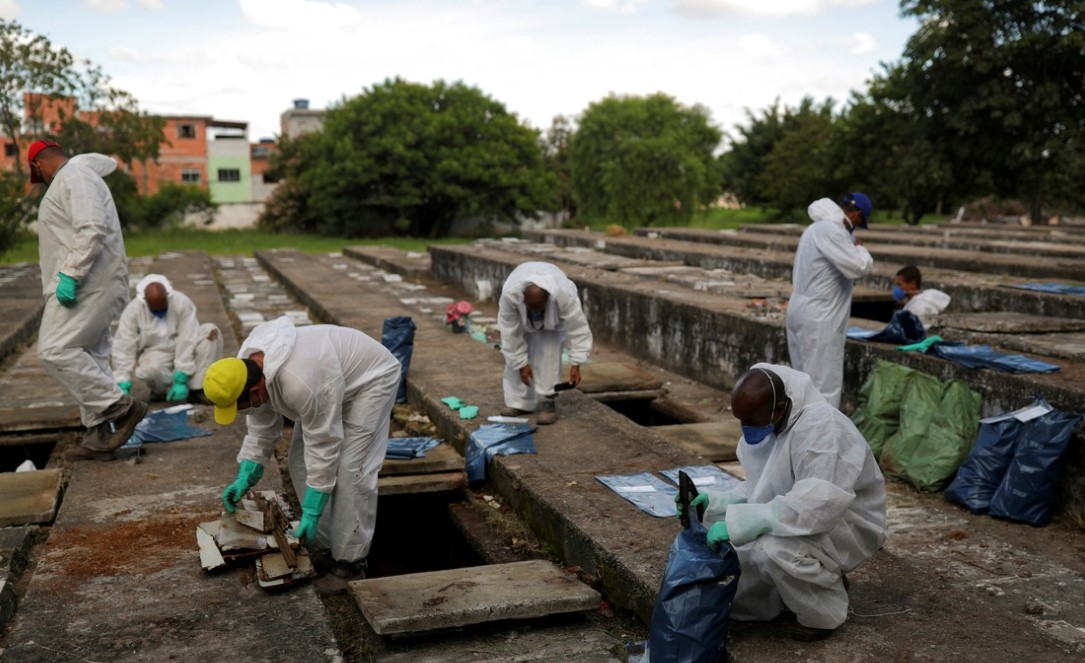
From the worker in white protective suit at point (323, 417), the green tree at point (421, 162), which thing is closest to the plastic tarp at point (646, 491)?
the worker in white protective suit at point (323, 417)

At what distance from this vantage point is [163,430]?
627cm

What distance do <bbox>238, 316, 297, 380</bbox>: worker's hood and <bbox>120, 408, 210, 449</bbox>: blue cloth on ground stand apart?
85.4 inches

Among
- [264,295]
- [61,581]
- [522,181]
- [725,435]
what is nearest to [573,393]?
[725,435]

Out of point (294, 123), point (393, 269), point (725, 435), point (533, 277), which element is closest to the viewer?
point (533, 277)

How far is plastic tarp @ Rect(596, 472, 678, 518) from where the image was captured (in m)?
4.62

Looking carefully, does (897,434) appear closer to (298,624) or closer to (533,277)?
(533,277)

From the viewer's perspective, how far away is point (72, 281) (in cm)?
537

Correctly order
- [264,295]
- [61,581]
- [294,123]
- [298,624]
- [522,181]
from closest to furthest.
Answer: [298,624] → [61,581] → [264,295] → [522,181] → [294,123]

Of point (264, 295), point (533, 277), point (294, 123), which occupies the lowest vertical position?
point (264, 295)

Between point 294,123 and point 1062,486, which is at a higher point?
point 294,123

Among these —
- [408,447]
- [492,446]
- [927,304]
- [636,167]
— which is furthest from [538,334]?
[636,167]

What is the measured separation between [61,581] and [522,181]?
1176 inches

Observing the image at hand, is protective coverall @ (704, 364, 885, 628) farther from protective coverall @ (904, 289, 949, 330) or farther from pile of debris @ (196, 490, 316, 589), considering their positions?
protective coverall @ (904, 289, 949, 330)

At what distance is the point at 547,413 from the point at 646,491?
1.54m
